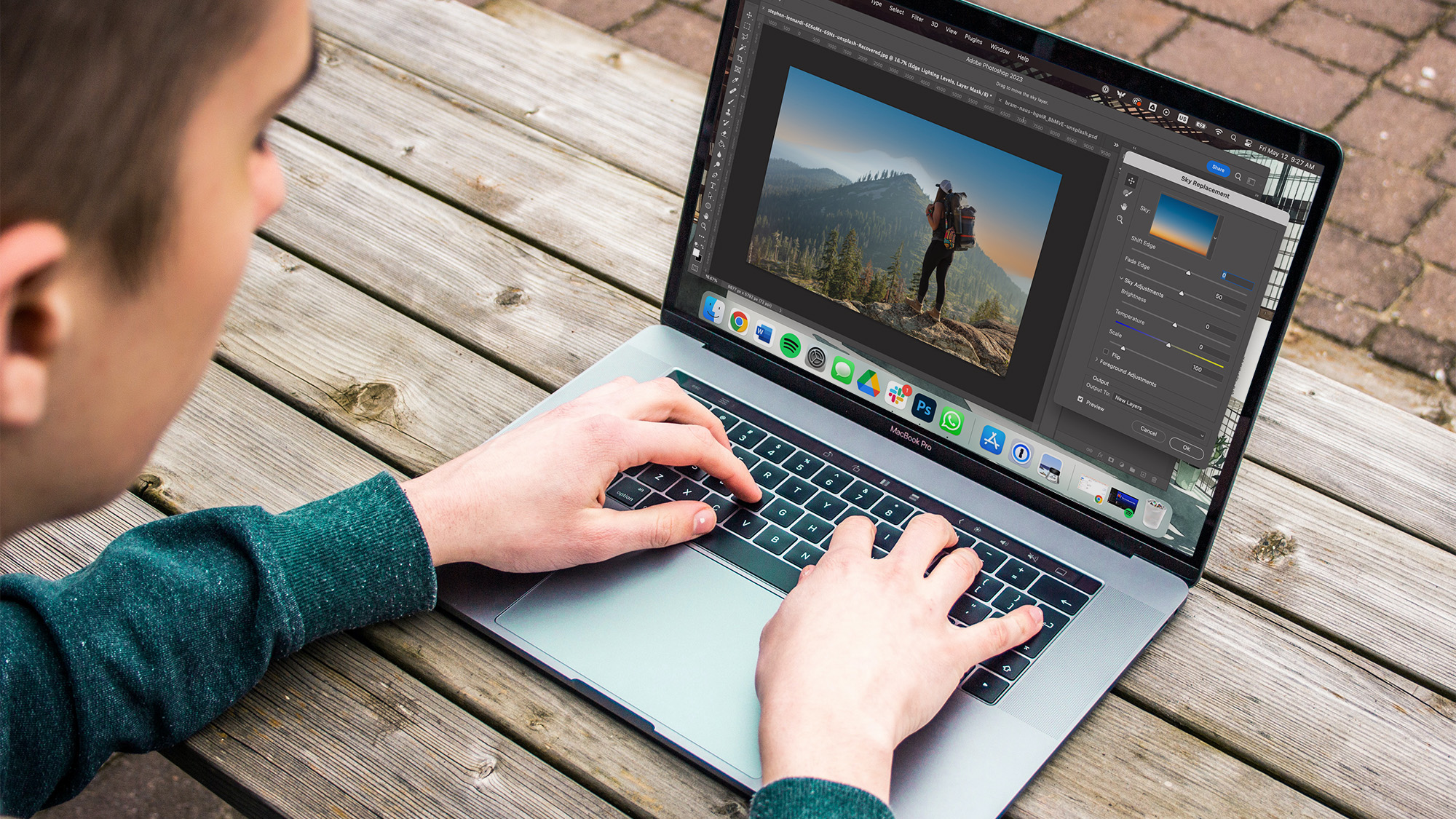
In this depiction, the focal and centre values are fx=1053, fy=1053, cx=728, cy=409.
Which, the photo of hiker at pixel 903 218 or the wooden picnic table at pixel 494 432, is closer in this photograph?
the wooden picnic table at pixel 494 432

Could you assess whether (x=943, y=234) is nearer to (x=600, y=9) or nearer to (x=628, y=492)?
(x=628, y=492)

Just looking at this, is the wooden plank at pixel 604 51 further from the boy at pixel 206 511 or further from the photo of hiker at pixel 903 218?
the boy at pixel 206 511

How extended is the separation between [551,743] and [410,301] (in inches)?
24.3

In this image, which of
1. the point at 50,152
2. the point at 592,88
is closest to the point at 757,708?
the point at 50,152

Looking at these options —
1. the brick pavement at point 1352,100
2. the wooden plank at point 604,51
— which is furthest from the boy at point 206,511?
the brick pavement at point 1352,100

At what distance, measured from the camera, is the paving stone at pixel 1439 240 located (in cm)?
264

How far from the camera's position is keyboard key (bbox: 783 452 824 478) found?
1002mm

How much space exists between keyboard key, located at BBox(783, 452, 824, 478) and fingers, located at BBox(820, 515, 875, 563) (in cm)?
9

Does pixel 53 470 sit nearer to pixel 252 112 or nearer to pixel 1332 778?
pixel 252 112

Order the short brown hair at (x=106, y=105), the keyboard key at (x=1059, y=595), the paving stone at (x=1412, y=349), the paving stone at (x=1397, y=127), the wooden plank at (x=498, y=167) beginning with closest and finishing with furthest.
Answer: the short brown hair at (x=106, y=105), the keyboard key at (x=1059, y=595), the wooden plank at (x=498, y=167), the paving stone at (x=1412, y=349), the paving stone at (x=1397, y=127)

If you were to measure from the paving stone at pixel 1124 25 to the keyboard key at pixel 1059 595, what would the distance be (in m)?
2.52

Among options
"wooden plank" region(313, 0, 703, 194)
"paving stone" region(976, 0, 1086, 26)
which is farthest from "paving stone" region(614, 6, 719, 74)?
"wooden plank" region(313, 0, 703, 194)

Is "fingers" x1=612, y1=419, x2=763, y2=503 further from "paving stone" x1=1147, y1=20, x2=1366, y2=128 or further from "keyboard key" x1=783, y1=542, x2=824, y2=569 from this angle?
"paving stone" x1=1147, y1=20, x2=1366, y2=128

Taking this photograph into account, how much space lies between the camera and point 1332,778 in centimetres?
82
